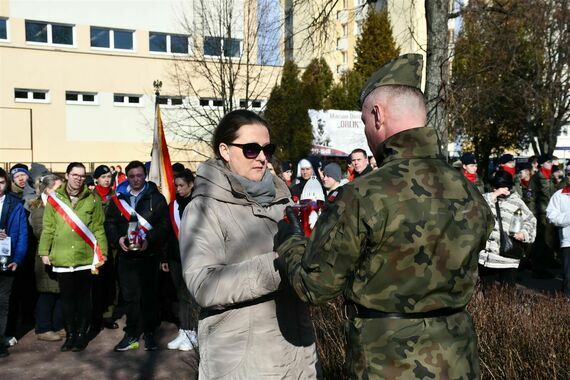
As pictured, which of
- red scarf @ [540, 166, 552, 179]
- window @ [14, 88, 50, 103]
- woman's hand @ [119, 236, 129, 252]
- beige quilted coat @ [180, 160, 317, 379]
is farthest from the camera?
window @ [14, 88, 50, 103]

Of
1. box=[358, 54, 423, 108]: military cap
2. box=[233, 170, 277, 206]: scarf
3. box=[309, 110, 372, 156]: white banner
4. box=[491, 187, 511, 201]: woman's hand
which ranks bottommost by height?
box=[491, 187, 511, 201]: woman's hand

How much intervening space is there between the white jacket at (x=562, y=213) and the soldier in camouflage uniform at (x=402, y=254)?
671cm

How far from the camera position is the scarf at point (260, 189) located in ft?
8.80

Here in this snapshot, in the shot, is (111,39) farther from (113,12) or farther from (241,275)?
(241,275)

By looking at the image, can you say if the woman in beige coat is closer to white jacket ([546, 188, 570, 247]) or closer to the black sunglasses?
the black sunglasses

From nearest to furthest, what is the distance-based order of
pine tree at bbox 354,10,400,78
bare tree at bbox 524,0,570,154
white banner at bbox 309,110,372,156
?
bare tree at bbox 524,0,570,154 < white banner at bbox 309,110,372,156 < pine tree at bbox 354,10,400,78

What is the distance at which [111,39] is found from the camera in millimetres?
32938

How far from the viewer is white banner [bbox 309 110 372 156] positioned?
23.4 m

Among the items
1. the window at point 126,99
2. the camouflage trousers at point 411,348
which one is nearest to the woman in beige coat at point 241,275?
the camouflage trousers at point 411,348

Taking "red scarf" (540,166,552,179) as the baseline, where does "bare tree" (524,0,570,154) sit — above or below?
above

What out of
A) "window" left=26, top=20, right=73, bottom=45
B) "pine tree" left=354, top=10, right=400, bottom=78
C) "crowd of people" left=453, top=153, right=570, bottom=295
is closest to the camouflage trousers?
"crowd of people" left=453, top=153, right=570, bottom=295

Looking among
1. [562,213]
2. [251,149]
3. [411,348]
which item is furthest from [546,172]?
[411,348]

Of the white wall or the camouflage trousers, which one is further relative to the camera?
the white wall

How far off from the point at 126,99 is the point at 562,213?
28136 mm
